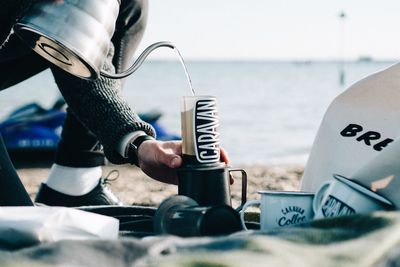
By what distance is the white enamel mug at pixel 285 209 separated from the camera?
123 centimetres

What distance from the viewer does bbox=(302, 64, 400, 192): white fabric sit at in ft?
4.70

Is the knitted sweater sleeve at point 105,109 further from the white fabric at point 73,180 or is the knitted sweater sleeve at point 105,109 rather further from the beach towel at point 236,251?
the beach towel at point 236,251

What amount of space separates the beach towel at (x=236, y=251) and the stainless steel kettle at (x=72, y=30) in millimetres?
535

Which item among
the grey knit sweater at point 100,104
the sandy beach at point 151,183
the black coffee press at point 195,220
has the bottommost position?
the sandy beach at point 151,183

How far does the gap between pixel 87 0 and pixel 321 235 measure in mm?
702

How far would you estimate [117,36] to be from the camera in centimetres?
221

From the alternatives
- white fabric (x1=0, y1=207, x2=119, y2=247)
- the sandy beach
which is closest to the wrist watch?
white fabric (x1=0, y1=207, x2=119, y2=247)

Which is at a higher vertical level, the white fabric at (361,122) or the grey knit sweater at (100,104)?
the white fabric at (361,122)

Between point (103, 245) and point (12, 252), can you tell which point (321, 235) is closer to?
point (103, 245)

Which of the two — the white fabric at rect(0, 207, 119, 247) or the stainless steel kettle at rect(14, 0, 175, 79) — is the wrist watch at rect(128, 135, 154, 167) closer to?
the stainless steel kettle at rect(14, 0, 175, 79)

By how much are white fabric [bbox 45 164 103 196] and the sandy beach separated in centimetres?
95

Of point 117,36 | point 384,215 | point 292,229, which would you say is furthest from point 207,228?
point 117,36

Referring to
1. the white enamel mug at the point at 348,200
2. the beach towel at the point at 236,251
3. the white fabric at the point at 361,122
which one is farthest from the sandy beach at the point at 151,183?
the beach towel at the point at 236,251

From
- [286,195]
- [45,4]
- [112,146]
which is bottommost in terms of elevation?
[112,146]
